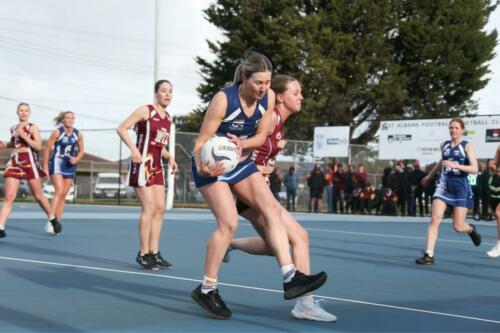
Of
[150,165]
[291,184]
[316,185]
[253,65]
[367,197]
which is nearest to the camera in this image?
[253,65]

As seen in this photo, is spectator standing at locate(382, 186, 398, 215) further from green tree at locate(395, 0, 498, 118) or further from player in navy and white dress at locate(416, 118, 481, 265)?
green tree at locate(395, 0, 498, 118)

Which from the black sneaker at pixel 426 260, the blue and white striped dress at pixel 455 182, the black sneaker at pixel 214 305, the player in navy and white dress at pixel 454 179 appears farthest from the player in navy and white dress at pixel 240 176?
the blue and white striped dress at pixel 455 182

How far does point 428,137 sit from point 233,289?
21.7m

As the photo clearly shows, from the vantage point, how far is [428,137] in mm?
28078

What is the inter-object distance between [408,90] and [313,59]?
6641 millimetres

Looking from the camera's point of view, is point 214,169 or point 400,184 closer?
point 214,169

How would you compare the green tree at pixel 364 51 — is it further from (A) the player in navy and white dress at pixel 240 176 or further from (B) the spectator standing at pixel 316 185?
(A) the player in navy and white dress at pixel 240 176

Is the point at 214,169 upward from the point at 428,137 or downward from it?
downward

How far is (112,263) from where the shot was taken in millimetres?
9352

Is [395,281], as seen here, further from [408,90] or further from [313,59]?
[408,90]

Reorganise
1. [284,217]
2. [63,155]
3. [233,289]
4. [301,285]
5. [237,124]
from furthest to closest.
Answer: [63,155] < [233,289] < [284,217] < [237,124] < [301,285]

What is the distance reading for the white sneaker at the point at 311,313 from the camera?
575 centimetres

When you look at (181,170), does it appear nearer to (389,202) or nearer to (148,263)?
(389,202)

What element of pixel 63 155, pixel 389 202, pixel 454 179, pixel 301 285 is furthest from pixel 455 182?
pixel 389 202
